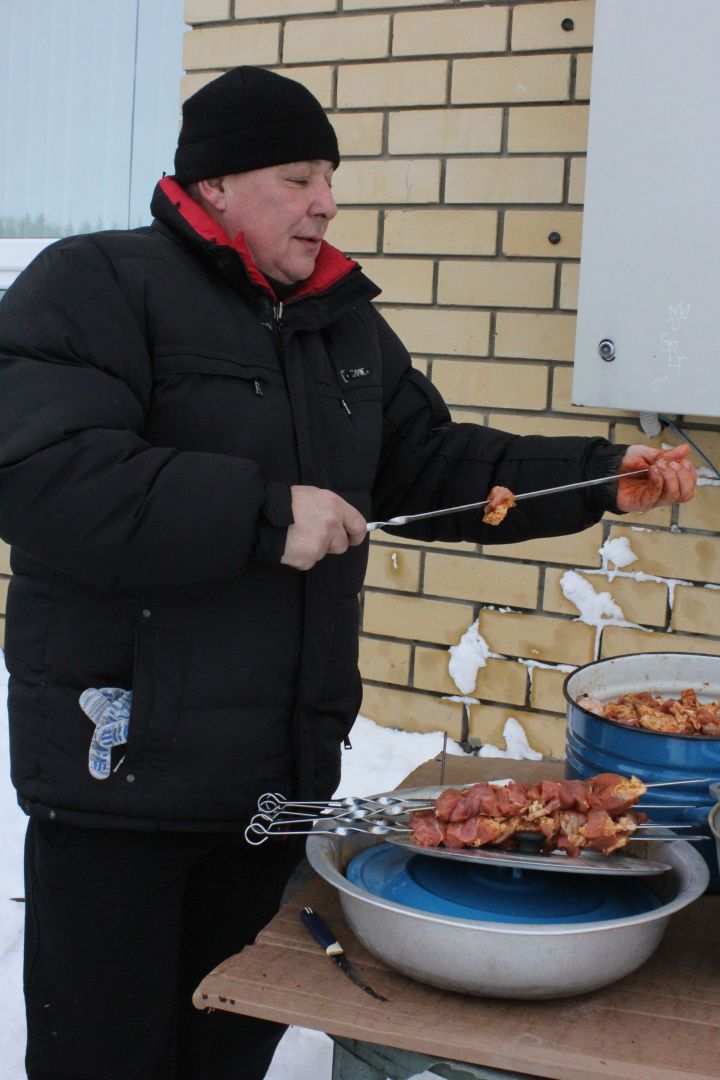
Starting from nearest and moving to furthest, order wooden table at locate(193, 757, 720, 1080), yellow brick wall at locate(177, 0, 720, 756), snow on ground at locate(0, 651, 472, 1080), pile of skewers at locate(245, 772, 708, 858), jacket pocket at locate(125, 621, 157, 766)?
wooden table at locate(193, 757, 720, 1080), pile of skewers at locate(245, 772, 708, 858), jacket pocket at locate(125, 621, 157, 766), snow on ground at locate(0, 651, 472, 1080), yellow brick wall at locate(177, 0, 720, 756)

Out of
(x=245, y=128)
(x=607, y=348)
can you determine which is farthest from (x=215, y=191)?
(x=607, y=348)

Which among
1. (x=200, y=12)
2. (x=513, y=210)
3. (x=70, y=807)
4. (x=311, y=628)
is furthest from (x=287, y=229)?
(x=200, y=12)

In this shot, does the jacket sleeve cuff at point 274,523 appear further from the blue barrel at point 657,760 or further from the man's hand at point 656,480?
the man's hand at point 656,480

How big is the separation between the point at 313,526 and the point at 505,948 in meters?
0.66

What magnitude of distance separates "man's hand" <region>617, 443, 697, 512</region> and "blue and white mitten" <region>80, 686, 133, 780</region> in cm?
92

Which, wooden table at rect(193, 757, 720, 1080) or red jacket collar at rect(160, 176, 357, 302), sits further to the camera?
red jacket collar at rect(160, 176, 357, 302)

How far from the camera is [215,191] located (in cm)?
197

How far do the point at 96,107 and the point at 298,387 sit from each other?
3010 millimetres


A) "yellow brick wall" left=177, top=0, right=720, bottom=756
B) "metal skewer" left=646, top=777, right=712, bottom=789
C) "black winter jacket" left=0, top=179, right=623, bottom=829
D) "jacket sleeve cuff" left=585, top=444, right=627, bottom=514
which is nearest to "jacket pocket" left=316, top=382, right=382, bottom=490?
"black winter jacket" left=0, top=179, right=623, bottom=829

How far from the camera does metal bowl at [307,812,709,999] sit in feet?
4.02

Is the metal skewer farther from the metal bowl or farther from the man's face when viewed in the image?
the man's face

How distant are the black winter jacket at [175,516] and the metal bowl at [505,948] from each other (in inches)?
20.6

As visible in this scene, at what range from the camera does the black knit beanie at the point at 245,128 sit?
192cm

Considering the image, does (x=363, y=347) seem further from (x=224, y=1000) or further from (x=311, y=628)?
(x=224, y=1000)
